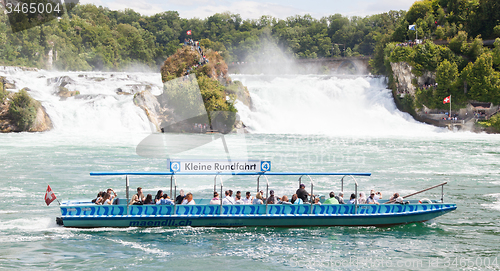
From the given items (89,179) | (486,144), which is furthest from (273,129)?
(89,179)

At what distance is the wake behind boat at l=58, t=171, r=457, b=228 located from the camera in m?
18.1

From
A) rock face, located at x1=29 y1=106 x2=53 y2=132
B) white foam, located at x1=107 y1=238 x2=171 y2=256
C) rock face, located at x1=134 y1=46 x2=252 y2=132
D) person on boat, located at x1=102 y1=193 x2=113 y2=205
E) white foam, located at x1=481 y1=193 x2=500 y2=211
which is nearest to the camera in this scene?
white foam, located at x1=107 y1=238 x2=171 y2=256

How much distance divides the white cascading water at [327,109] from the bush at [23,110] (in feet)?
92.7

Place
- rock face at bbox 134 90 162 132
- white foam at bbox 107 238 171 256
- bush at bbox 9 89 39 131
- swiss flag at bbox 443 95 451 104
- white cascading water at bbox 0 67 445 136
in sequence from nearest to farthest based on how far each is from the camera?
1. white foam at bbox 107 238 171 256
2. bush at bbox 9 89 39 131
3. white cascading water at bbox 0 67 445 136
4. rock face at bbox 134 90 162 132
5. swiss flag at bbox 443 95 451 104

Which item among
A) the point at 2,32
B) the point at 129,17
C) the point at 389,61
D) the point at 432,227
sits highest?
the point at 129,17

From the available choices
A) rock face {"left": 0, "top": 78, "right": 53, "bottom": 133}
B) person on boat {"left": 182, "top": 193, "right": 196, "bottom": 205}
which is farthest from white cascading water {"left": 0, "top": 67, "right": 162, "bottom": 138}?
person on boat {"left": 182, "top": 193, "right": 196, "bottom": 205}

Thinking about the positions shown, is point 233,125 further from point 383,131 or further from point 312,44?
point 312,44

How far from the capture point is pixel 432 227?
19.7m

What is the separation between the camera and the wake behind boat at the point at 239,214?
18.1 metres

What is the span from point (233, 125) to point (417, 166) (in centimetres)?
3536

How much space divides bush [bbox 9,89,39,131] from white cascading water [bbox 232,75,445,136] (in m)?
28.3

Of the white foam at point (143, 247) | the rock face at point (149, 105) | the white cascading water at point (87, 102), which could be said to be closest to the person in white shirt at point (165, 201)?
the white foam at point (143, 247)

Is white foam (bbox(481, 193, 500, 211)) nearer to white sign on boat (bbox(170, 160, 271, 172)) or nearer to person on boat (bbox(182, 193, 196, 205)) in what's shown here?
white sign on boat (bbox(170, 160, 271, 172))

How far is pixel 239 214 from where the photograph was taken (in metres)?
18.6
